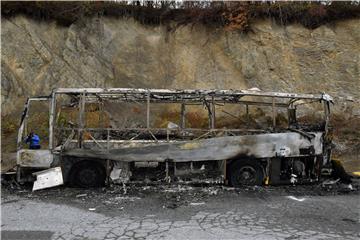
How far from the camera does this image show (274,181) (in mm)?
9930

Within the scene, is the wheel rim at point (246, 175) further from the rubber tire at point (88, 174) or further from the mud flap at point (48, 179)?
the mud flap at point (48, 179)

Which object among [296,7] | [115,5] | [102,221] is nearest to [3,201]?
[102,221]

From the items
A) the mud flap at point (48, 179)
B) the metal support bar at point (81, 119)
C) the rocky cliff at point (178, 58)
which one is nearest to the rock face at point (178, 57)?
the rocky cliff at point (178, 58)

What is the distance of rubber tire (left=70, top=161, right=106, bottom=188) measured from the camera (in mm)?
9719

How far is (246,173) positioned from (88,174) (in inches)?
163

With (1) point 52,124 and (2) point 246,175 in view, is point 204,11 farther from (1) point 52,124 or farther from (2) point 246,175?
(1) point 52,124

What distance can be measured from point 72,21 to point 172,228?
49.6ft

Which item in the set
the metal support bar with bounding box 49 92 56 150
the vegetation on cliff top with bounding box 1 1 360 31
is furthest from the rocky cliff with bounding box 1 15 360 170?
the metal support bar with bounding box 49 92 56 150

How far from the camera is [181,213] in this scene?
7184 millimetres

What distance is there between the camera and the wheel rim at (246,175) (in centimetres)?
977

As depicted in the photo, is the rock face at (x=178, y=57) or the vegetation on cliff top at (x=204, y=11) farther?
the vegetation on cliff top at (x=204, y=11)

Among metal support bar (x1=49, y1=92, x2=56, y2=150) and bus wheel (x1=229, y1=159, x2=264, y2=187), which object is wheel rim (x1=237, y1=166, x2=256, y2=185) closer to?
bus wheel (x1=229, y1=159, x2=264, y2=187)

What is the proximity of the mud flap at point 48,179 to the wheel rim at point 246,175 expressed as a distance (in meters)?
4.53

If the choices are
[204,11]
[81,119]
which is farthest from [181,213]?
[204,11]
